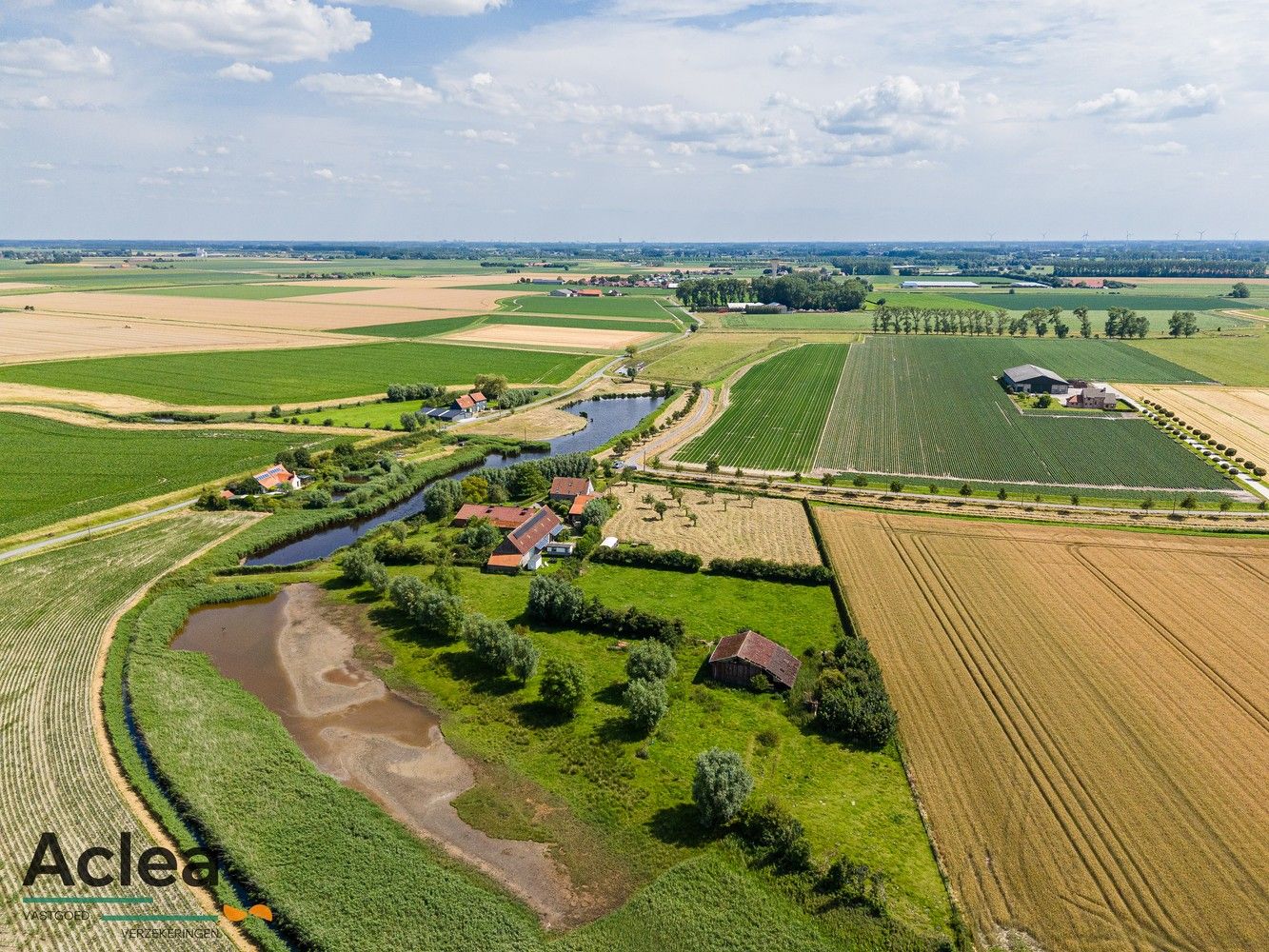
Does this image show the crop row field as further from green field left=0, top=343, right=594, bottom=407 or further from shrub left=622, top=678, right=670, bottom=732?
green field left=0, top=343, right=594, bottom=407

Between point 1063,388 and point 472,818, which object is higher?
point 1063,388

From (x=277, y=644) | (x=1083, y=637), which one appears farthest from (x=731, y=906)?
(x=277, y=644)

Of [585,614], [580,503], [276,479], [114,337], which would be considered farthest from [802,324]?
[114,337]

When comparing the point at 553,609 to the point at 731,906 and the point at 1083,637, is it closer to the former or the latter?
the point at 731,906

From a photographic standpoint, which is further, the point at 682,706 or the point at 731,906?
the point at 682,706

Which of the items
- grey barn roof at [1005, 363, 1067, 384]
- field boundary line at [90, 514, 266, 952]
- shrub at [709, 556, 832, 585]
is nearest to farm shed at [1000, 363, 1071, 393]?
grey barn roof at [1005, 363, 1067, 384]

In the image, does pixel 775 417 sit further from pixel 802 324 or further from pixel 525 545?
pixel 802 324

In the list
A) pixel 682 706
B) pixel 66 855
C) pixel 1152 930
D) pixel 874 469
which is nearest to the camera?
pixel 1152 930
